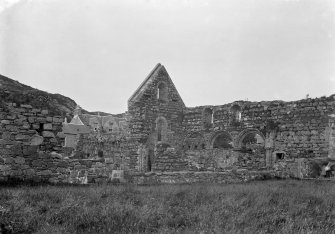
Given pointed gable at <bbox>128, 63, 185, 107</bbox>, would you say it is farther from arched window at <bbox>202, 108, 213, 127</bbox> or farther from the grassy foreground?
the grassy foreground

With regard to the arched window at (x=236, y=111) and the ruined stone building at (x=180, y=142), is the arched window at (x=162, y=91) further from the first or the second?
the arched window at (x=236, y=111)

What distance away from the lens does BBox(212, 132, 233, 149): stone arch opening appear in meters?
28.8

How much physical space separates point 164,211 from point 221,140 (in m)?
23.1

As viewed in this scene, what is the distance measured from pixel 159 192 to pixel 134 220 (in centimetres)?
308

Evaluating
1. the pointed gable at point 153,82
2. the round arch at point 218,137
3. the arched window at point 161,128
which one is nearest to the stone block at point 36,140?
the pointed gable at point 153,82

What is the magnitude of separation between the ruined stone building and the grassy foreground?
3.59 metres

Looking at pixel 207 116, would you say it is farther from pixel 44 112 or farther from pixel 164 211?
pixel 164 211

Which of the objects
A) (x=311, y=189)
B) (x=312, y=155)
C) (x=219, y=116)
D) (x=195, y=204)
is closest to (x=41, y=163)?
(x=195, y=204)

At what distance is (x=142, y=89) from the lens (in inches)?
1154

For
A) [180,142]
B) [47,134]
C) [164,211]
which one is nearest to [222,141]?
[180,142]

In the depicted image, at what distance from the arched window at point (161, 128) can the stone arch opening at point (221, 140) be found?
12.4 ft

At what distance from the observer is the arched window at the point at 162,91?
30422 millimetres

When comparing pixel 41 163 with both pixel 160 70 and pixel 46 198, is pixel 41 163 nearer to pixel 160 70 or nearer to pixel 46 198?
pixel 46 198

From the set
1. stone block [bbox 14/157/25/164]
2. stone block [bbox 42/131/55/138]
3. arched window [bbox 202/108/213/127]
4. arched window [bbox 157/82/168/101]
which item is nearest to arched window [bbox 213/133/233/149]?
arched window [bbox 202/108/213/127]
